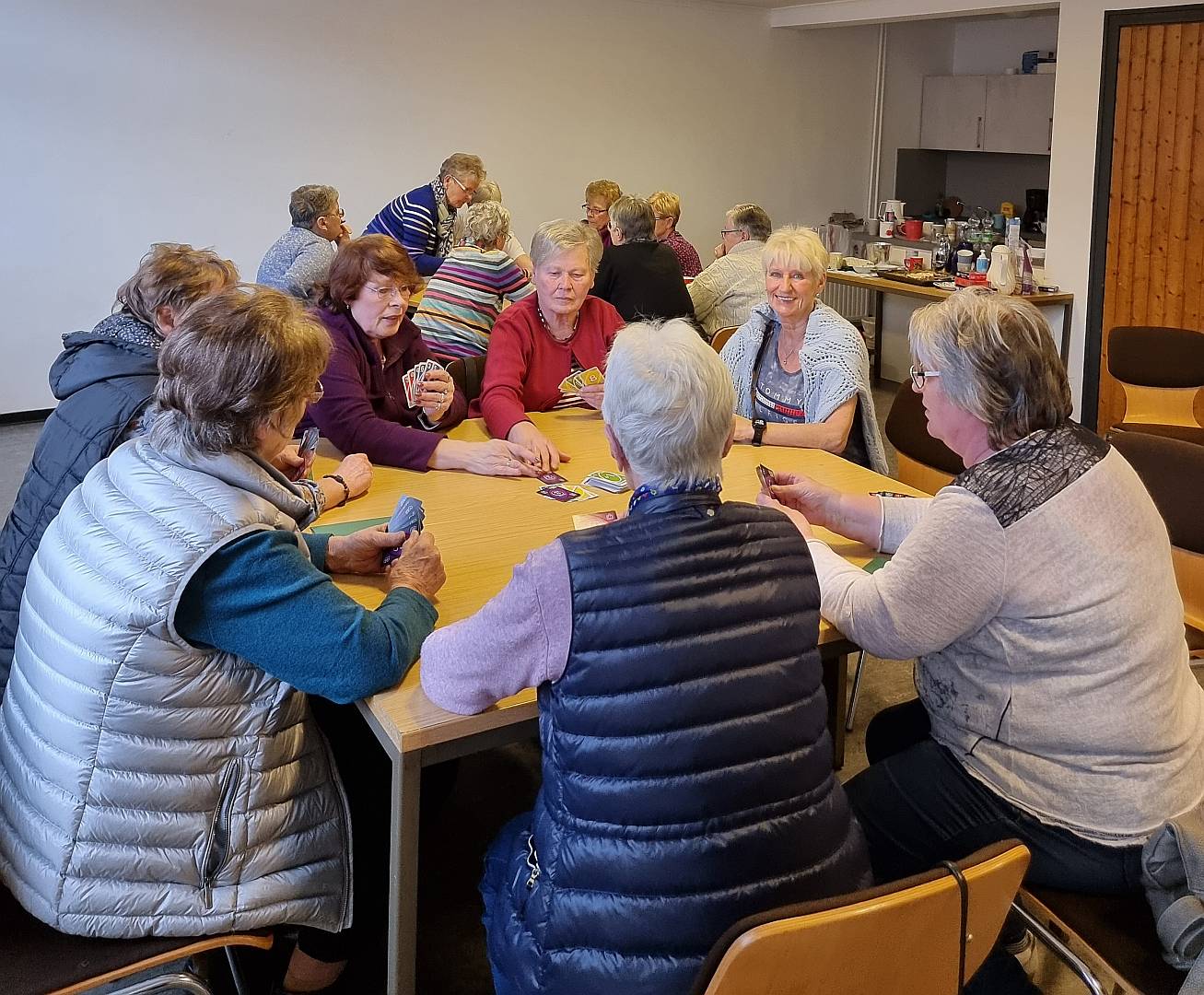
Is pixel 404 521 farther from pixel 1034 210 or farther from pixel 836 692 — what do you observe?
pixel 1034 210

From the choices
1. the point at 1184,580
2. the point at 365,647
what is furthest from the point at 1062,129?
the point at 365,647

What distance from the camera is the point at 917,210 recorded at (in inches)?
404

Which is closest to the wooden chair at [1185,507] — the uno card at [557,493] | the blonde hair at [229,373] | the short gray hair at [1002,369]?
the short gray hair at [1002,369]

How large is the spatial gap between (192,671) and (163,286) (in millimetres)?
1193

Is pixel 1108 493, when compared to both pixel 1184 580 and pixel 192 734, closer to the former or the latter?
pixel 1184 580

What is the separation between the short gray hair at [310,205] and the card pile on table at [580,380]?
10.0 feet

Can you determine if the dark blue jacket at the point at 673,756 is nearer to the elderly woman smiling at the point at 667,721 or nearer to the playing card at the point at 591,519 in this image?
the elderly woman smiling at the point at 667,721

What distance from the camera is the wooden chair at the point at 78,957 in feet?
4.92

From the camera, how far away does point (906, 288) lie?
22.4 ft

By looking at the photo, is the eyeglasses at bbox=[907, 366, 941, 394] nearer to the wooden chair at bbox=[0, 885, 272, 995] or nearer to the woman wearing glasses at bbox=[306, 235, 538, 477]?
the woman wearing glasses at bbox=[306, 235, 538, 477]

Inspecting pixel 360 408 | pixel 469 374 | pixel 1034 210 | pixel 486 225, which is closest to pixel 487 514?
pixel 360 408

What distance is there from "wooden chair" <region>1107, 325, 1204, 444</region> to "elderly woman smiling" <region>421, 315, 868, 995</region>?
3809 mm

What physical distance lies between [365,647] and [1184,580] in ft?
6.16

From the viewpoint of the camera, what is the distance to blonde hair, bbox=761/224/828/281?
320 cm
